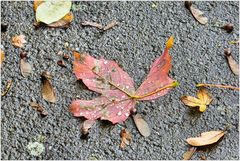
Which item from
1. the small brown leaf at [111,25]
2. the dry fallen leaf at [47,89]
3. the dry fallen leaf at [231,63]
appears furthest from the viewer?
Answer: the small brown leaf at [111,25]

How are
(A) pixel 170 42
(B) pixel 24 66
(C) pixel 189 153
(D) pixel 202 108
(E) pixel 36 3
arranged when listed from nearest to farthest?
(C) pixel 189 153
(D) pixel 202 108
(B) pixel 24 66
(A) pixel 170 42
(E) pixel 36 3

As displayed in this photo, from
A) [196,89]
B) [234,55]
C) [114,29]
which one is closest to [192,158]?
[196,89]

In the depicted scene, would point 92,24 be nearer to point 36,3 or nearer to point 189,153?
point 36,3

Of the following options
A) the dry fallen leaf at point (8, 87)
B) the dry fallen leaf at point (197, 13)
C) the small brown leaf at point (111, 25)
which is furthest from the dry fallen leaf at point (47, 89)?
the dry fallen leaf at point (197, 13)

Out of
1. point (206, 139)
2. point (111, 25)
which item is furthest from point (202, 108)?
point (111, 25)

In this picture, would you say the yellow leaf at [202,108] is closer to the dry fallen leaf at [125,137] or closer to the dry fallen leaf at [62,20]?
the dry fallen leaf at [125,137]

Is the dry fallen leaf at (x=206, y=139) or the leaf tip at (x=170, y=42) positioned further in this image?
the leaf tip at (x=170, y=42)
